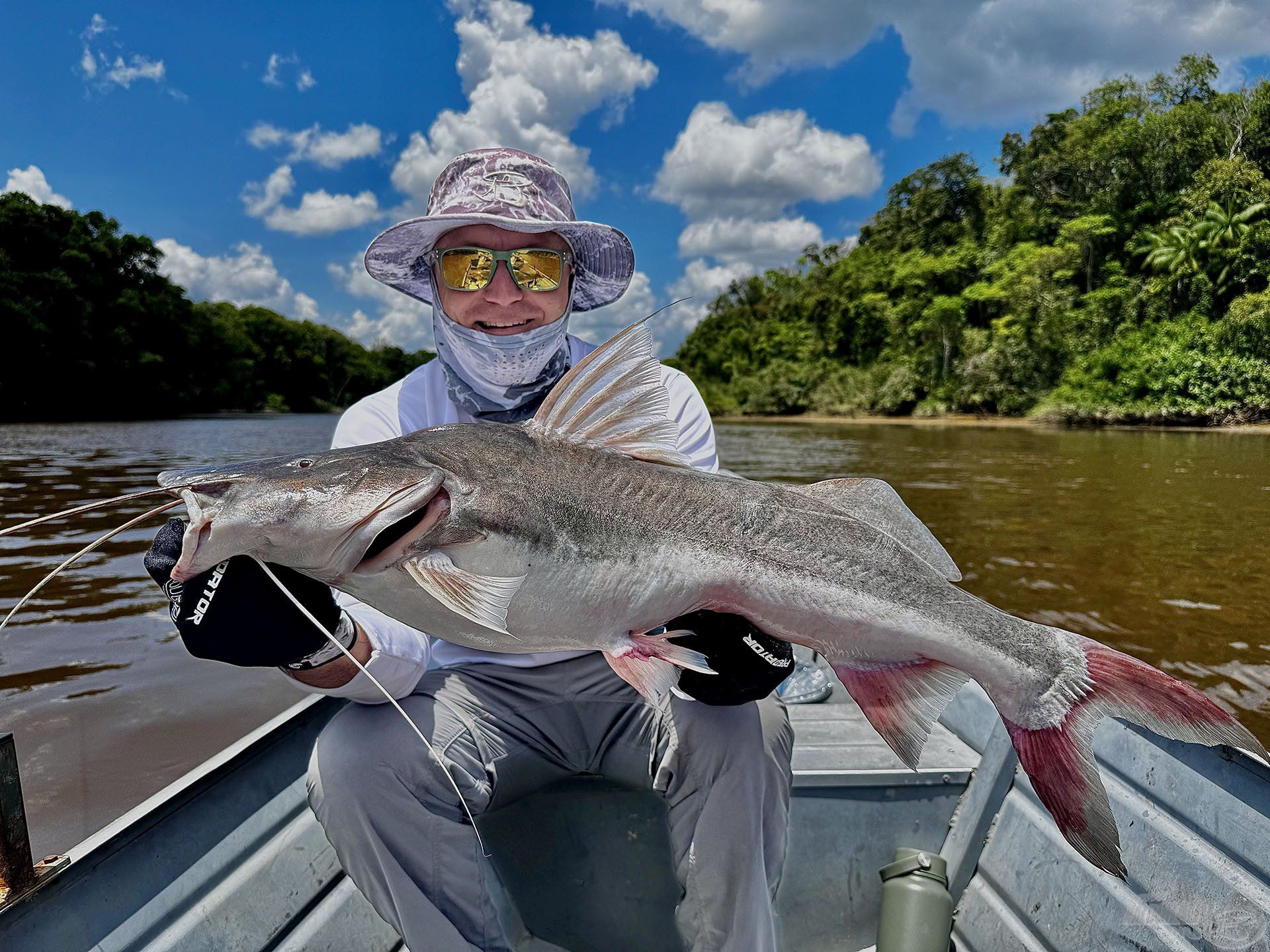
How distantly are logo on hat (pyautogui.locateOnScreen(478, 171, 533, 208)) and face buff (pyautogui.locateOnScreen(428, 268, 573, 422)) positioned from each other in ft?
1.31

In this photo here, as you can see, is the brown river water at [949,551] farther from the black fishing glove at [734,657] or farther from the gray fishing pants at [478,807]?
the black fishing glove at [734,657]

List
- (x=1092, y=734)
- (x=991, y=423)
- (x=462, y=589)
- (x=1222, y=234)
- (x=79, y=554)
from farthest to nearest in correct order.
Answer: (x=991, y=423) < (x=1222, y=234) < (x=1092, y=734) < (x=462, y=589) < (x=79, y=554)

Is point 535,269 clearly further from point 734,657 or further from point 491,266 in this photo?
point 734,657

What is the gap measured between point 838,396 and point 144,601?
1877 inches

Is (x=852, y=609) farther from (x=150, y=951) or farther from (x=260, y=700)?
(x=260, y=700)

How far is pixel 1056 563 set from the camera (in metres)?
9.80

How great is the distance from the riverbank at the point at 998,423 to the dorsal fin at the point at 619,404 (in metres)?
34.6

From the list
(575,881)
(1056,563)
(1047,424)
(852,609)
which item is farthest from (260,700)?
(1047,424)

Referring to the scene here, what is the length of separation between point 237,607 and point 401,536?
46 centimetres

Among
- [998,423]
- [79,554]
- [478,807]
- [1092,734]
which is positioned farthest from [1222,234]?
[79,554]

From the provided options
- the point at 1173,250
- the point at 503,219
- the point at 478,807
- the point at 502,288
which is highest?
the point at 1173,250

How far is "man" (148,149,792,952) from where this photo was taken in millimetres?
1938

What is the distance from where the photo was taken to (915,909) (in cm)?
256

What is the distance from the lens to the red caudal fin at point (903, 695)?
1.78 meters
